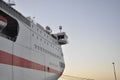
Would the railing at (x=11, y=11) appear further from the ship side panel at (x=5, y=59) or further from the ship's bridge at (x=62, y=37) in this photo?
the ship's bridge at (x=62, y=37)

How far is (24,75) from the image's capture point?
12875 mm

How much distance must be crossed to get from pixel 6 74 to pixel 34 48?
15.1ft

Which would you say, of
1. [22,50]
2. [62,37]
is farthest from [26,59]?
[62,37]

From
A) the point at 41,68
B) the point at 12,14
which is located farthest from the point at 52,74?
the point at 12,14

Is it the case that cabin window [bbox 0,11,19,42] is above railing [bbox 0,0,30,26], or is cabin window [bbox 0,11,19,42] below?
below

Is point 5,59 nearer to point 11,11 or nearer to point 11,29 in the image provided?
point 11,11

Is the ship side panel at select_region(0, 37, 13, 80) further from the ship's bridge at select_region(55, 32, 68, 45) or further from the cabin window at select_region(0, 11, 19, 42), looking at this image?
the ship's bridge at select_region(55, 32, 68, 45)

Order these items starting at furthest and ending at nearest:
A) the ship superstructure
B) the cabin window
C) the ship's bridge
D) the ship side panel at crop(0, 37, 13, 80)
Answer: the ship's bridge
the cabin window
the ship superstructure
the ship side panel at crop(0, 37, 13, 80)

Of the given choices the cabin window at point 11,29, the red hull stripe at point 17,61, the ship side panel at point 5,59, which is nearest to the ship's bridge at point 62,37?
the red hull stripe at point 17,61

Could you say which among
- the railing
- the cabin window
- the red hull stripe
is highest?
the railing

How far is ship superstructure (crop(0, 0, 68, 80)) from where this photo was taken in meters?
11.1

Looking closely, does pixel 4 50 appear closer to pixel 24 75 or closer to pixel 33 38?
pixel 24 75

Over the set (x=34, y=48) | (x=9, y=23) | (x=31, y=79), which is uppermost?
(x=9, y=23)

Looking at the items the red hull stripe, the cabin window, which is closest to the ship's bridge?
the red hull stripe
